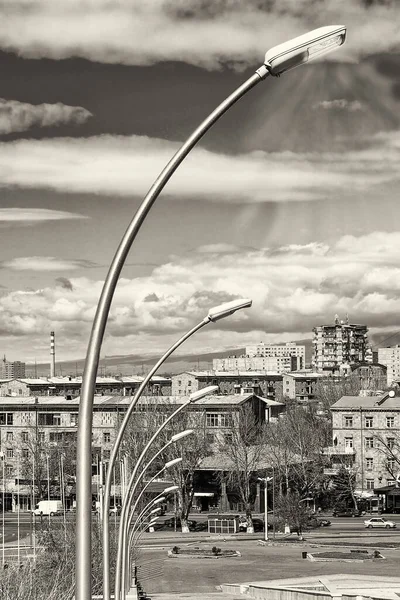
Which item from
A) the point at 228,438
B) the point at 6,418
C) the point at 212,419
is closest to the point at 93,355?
the point at 228,438

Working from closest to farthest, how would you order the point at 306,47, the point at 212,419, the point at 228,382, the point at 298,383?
the point at 306,47 → the point at 212,419 → the point at 228,382 → the point at 298,383

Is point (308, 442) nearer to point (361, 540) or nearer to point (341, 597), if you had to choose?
point (361, 540)

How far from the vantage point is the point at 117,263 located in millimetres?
8188

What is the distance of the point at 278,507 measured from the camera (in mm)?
77062

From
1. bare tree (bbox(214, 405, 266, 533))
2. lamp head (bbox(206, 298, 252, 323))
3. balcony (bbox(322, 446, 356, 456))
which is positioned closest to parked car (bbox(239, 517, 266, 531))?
bare tree (bbox(214, 405, 266, 533))

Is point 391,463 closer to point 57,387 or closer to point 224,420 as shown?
point 224,420

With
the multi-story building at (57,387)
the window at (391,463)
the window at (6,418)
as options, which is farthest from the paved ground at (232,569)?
the multi-story building at (57,387)

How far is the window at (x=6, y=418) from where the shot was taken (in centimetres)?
10462

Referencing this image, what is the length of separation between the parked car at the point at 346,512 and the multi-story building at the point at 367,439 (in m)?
3.58

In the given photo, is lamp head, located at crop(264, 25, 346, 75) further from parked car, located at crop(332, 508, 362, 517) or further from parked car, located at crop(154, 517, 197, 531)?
parked car, located at crop(332, 508, 362, 517)

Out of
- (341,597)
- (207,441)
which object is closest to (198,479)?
(207,441)

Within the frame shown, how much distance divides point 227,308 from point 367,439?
8274 cm

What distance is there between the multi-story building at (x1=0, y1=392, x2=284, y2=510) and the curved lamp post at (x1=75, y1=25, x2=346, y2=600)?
83.0 m

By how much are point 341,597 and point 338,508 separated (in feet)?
159
